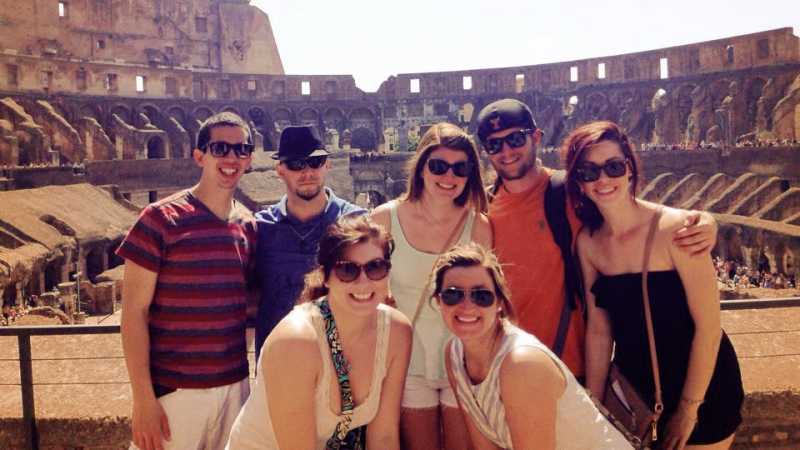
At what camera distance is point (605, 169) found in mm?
3268

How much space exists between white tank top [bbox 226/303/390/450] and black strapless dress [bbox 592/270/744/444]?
119cm

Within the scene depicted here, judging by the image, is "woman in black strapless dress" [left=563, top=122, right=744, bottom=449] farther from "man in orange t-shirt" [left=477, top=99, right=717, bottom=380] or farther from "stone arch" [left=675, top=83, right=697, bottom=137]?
"stone arch" [left=675, top=83, right=697, bottom=137]

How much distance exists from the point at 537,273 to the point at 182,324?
1926mm

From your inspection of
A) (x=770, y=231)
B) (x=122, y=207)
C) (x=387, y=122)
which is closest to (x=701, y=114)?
(x=770, y=231)

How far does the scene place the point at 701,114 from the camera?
1367 inches

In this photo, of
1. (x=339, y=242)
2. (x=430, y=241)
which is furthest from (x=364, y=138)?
(x=339, y=242)

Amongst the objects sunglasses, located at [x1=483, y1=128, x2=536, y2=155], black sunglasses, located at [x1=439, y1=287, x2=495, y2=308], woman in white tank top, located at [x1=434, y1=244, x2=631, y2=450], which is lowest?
woman in white tank top, located at [x1=434, y1=244, x2=631, y2=450]

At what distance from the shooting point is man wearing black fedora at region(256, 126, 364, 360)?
152 inches

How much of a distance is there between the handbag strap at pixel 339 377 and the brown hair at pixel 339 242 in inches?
6.7

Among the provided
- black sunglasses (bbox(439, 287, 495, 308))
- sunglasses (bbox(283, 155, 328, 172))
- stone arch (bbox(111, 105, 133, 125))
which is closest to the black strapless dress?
black sunglasses (bbox(439, 287, 495, 308))

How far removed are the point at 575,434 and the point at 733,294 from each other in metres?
15.4

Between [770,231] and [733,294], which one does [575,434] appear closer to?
[733,294]

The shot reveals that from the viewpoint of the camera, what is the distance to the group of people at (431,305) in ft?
9.31

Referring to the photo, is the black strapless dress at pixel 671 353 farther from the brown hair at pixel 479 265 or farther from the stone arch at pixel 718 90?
the stone arch at pixel 718 90
